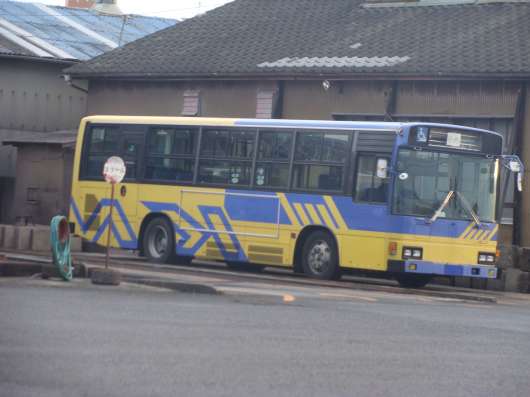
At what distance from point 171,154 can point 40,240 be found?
4.15 metres

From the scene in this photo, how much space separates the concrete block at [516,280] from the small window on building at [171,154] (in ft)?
20.7

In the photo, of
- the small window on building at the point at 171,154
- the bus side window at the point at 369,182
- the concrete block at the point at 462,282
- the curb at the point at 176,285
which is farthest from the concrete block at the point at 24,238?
the concrete block at the point at 462,282

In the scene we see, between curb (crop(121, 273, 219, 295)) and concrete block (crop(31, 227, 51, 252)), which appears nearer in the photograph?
curb (crop(121, 273, 219, 295))

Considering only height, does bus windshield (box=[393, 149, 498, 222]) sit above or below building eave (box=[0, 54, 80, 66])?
below

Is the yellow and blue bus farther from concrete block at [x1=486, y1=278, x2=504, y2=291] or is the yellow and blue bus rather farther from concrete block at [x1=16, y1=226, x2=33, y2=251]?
concrete block at [x1=486, y1=278, x2=504, y2=291]

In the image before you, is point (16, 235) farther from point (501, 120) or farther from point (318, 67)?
point (501, 120)

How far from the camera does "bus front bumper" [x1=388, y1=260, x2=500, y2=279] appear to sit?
75.4 ft

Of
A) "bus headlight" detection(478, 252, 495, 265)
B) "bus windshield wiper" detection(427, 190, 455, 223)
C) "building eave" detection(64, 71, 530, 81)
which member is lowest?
"bus headlight" detection(478, 252, 495, 265)

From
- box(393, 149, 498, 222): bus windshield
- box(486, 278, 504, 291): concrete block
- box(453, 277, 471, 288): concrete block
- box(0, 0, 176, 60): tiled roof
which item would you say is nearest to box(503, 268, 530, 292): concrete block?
box(486, 278, 504, 291): concrete block

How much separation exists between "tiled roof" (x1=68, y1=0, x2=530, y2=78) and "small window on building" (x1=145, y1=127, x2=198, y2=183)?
17.8ft

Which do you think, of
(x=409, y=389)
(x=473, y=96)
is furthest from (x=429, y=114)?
(x=409, y=389)

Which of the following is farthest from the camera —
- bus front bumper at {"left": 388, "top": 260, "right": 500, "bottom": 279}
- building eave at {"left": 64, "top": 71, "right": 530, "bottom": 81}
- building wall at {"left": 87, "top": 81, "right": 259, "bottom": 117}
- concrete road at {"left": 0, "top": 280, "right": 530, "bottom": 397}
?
building wall at {"left": 87, "top": 81, "right": 259, "bottom": 117}

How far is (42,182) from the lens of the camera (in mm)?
35000

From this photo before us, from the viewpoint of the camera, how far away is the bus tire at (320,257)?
2412cm
